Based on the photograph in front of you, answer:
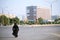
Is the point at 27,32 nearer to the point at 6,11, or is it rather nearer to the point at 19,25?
the point at 19,25

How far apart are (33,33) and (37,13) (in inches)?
13.4

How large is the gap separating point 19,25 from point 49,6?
0.59 meters

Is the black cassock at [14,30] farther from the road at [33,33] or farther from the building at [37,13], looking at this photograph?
the building at [37,13]

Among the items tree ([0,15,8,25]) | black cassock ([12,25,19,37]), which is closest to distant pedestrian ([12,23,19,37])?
black cassock ([12,25,19,37])

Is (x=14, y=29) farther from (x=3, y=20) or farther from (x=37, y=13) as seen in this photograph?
(x=37, y=13)

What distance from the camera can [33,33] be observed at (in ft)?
9.52

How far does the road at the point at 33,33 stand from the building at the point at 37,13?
0.18 metres

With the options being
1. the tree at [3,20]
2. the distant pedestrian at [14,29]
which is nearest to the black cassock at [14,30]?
the distant pedestrian at [14,29]

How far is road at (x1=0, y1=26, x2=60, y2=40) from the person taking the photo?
287 centimetres

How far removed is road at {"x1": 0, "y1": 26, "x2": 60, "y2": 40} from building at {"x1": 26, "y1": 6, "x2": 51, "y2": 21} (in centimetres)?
18

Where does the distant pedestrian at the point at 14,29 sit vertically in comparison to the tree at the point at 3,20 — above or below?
below

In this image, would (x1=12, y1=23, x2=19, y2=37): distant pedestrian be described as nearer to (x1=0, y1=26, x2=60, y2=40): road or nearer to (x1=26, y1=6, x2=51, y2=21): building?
(x1=0, y1=26, x2=60, y2=40): road

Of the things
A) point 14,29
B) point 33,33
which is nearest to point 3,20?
point 14,29

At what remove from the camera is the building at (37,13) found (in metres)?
2.92
